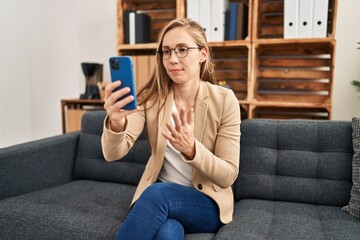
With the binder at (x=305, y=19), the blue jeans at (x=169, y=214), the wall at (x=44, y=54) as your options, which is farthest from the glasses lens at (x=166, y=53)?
the wall at (x=44, y=54)

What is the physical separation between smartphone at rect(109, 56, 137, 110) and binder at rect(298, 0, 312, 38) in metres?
1.35

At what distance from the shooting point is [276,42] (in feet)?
6.72

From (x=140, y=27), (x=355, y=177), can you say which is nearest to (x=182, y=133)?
(x=355, y=177)

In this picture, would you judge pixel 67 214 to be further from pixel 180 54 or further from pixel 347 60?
pixel 347 60

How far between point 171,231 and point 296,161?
→ 743mm

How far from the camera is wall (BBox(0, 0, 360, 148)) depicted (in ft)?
9.41

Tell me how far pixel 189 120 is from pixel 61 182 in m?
1.03

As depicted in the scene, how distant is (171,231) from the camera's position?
3.52 ft

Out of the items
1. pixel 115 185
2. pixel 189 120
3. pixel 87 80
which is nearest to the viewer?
pixel 189 120

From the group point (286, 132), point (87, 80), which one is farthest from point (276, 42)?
point (87, 80)

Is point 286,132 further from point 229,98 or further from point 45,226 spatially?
point 45,226

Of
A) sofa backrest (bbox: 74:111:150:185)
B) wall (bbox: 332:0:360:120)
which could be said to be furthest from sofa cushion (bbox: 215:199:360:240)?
wall (bbox: 332:0:360:120)

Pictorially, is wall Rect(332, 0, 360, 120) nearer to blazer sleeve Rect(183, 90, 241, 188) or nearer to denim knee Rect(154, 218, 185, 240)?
blazer sleeve Rect(183, 90, 241, 188)

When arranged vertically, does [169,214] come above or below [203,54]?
below
